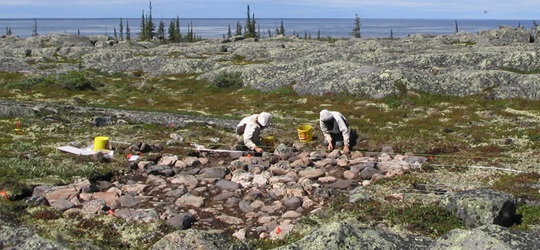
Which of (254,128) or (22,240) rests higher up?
(254,128)

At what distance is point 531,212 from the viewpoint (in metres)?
16.8

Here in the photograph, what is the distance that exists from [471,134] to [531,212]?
15543 mm

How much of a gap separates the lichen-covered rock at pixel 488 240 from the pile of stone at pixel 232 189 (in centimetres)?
599

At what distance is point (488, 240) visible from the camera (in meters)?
10.1

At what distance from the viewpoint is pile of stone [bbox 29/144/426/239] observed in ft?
56.5

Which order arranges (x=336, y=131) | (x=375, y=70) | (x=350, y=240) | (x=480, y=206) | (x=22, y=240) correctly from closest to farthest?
(x=350, y=240), (x=22, y=240), (x=480, y=206), (x=336, y=131), (x=375, y=70)

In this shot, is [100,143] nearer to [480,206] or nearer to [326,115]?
[326,115]

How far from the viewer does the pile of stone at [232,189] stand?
1723 cm

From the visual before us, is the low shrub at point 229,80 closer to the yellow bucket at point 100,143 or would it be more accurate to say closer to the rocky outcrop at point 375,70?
the rocky outcrop at point 375,70

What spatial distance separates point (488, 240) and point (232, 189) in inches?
466

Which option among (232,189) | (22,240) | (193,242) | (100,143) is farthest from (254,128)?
(193,242)

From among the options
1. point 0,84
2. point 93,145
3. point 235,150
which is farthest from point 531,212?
point 0,84

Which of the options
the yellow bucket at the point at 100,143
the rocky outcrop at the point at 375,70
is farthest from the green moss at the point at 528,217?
the rocky outcrop at the point at 375,70

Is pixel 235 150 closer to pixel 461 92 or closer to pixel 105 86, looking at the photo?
pixel 461 92
